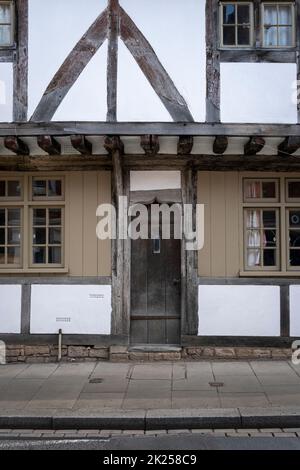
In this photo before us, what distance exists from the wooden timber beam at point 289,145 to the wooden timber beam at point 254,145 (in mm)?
316

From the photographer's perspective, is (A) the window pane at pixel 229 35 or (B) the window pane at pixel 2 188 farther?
(B) the window pane at pixel 2 188

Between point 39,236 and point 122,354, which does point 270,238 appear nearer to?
point 122,354

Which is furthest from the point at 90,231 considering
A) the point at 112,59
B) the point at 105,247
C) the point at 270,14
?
the point at 270,14

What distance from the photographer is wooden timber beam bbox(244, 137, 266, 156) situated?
7.69 m

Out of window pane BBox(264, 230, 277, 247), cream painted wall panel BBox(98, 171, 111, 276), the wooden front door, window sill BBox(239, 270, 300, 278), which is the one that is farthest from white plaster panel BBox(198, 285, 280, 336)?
cream painted wall panel BBox(98, 171, 111, 276)

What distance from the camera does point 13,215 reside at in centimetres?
888

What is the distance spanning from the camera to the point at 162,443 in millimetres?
Result: 5289

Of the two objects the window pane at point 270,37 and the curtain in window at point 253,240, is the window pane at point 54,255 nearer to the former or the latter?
the curtain in window at point 253,240

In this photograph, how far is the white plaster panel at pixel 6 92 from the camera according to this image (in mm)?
8141

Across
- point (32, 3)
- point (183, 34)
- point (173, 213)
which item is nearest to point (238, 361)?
point (173, 213)

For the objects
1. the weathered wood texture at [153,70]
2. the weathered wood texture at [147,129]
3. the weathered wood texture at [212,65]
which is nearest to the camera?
the weathered wood texture at [147,129]

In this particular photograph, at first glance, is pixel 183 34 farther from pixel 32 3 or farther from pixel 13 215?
pixel 13 215

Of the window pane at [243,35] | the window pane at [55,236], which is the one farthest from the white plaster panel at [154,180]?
the window pane at [243,35]

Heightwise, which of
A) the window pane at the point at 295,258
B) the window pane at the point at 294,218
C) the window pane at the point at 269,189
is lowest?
the window pane at the point at 295,258
